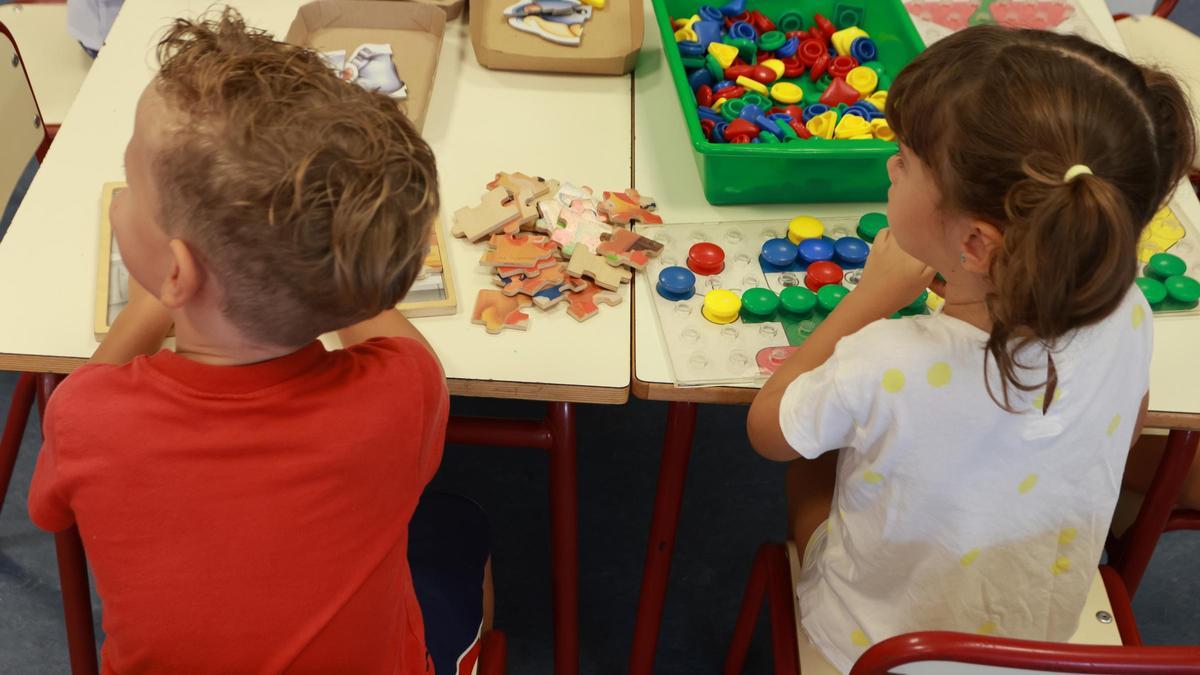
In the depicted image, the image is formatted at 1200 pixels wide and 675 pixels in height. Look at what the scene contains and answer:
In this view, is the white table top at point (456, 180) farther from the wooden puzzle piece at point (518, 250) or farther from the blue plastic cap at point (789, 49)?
the blue plastic cap at point (789, 49)

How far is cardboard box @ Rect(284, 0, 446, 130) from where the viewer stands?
157cm

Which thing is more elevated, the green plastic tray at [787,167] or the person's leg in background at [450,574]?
the green plastic tray at [787,167]

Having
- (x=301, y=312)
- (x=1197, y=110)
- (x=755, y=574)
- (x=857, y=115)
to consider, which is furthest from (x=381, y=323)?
(x=1197, y=110)

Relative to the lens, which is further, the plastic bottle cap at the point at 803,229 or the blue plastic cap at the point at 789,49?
the blue plastic cap at the point at 789,49

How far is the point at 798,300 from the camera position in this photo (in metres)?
1.24

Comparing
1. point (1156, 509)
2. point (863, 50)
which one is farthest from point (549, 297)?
point (1156, 509)

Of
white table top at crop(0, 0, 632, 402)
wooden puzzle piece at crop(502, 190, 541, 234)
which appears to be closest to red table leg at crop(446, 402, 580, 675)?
white table top at crop(0, 0, 632, 402)

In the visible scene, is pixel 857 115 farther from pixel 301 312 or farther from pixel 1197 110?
pixel 301 312

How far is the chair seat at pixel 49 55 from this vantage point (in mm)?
1831

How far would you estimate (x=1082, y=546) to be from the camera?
1.07m

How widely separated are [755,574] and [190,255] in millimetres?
868

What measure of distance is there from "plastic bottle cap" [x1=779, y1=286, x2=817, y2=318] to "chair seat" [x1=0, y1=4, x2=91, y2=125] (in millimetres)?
1238

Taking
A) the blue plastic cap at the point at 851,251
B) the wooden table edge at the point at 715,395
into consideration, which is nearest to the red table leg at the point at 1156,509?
the wooden table edge at the point at 715,395

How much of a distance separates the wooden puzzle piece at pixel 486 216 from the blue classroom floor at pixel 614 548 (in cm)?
71
